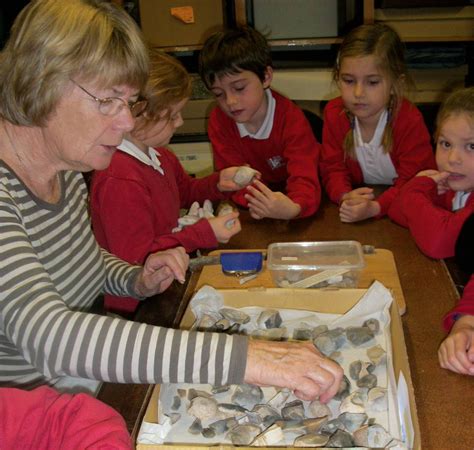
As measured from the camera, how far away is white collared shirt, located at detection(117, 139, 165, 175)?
55.0 inches

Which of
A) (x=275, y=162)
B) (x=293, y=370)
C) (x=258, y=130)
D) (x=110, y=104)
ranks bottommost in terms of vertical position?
(x=275, y=162)

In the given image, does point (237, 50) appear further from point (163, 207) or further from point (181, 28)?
point (181, 28)

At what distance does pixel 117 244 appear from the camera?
1372 millimetres

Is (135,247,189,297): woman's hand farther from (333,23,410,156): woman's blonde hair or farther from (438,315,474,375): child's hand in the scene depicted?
(333,23,410,156): woman's blonde hair

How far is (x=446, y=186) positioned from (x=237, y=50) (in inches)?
28.1

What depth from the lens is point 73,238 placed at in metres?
1.13

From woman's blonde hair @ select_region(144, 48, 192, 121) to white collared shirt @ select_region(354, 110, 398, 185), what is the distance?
66 cm

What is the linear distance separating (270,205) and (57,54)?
754 millimetres

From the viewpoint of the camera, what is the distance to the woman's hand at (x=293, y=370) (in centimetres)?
76

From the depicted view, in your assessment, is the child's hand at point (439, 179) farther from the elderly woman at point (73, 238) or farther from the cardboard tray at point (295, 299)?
the elderly woman at point (73, 238)

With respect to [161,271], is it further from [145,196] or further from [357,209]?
[357,209]

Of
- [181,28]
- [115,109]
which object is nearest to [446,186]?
[115,109]

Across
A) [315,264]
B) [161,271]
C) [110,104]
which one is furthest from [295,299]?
[110,104]

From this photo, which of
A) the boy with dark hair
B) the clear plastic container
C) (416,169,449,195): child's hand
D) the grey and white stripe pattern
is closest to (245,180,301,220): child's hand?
the boy with dark hair
